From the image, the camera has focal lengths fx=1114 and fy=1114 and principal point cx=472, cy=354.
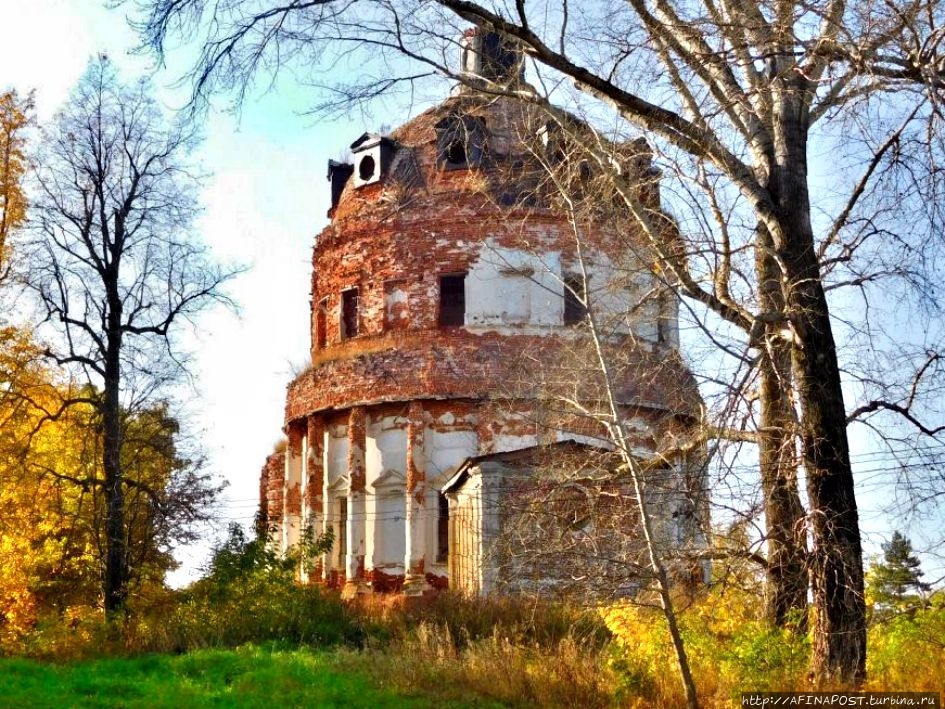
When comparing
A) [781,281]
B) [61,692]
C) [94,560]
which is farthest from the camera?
[94,560]

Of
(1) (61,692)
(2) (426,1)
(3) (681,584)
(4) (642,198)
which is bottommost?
(1) (61,692)

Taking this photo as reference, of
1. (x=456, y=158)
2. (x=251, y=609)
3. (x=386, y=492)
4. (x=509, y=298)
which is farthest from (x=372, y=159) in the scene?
(x=251, y=609)

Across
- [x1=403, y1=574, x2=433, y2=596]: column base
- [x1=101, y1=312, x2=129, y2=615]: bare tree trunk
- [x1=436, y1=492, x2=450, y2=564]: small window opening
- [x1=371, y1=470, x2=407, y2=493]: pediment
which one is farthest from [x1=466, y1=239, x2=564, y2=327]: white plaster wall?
[x1=101, y1=312, x2=129, y2=615]: bare tree trunk

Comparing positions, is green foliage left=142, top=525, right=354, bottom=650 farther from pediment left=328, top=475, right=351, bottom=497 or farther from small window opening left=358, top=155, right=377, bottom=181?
small window opening left=358, top=155, right=377, bottom=181

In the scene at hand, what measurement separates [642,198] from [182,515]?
1234 cm

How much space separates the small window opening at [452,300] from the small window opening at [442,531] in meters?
4.27

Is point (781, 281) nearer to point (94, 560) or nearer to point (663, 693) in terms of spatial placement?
point (663, 693)

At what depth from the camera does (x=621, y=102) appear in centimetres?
945

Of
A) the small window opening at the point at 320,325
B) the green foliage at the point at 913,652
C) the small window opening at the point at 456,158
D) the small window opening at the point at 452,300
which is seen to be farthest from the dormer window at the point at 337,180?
the green foliage at the point at 913,652

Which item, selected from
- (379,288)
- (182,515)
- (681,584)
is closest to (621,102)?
(681,584)

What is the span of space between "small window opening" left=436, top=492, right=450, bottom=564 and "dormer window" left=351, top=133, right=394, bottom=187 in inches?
351

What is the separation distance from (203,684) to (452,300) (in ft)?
50.5

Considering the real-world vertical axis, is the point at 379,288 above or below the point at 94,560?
above

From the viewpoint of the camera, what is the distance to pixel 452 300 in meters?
27.0
